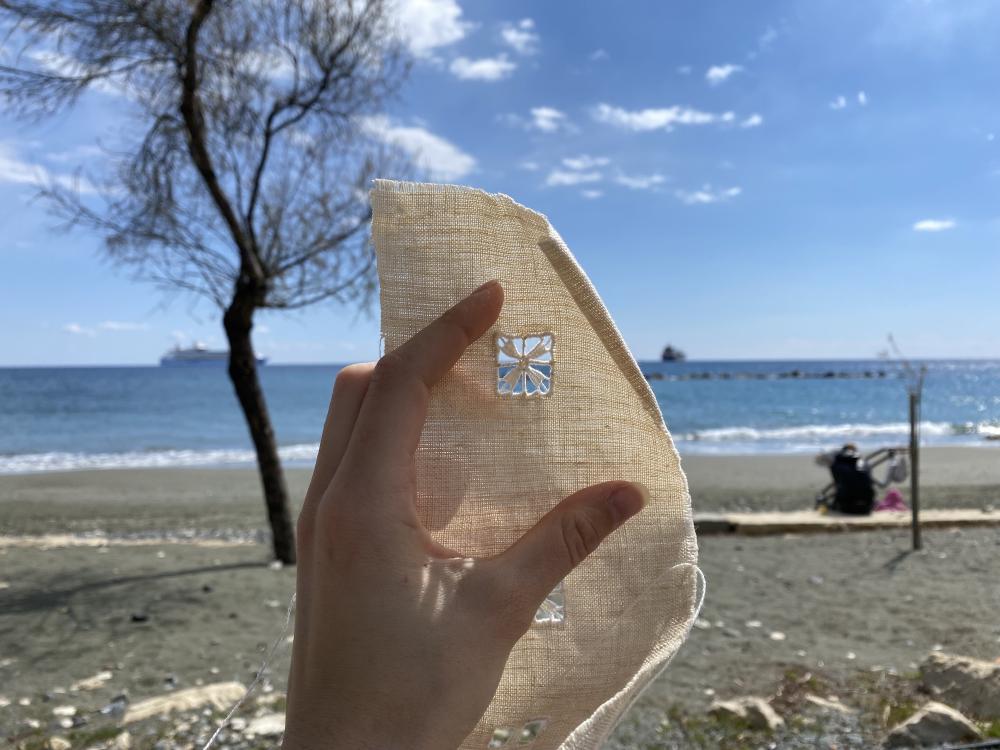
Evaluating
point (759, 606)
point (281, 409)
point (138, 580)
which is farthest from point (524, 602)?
point (281, 409)

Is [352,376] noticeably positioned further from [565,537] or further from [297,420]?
[297,420]

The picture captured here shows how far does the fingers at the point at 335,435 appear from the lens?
1125 millimetres

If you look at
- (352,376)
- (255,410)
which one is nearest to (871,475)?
(255,410)

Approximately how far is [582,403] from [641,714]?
118 inches

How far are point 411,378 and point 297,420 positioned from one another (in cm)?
4074

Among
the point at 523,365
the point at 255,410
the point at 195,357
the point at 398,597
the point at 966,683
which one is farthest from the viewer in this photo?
the point at 195,357

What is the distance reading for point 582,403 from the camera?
A: 1.32 meters

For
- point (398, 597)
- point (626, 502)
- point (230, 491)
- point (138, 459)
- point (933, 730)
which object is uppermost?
point (626, 502)

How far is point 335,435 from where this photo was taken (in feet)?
3.73

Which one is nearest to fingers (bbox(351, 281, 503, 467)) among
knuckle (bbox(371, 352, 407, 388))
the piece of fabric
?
knuckle (bbox(371, 352, 407, 388))

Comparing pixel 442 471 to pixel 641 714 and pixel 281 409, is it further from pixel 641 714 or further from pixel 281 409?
pixel 281 409

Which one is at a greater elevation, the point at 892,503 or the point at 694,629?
the point at 892,503

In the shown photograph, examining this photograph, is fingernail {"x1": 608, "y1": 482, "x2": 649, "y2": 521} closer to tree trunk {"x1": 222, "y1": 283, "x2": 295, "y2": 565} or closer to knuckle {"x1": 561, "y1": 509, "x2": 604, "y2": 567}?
knuckle {"x1": 561, "y1": 509, "x2": 604, "y2": 567}

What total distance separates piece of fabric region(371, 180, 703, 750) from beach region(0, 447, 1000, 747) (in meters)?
2.63
